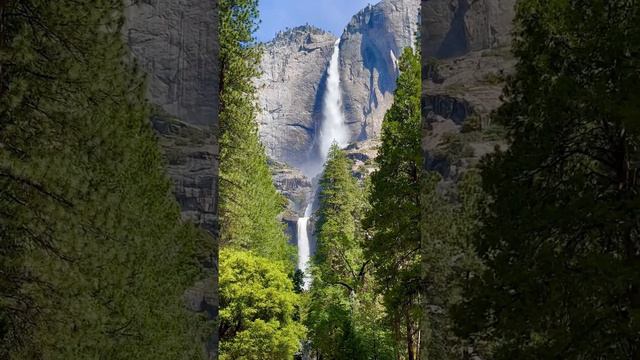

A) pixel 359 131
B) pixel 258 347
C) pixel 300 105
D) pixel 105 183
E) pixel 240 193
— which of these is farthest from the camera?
pixel 300 105

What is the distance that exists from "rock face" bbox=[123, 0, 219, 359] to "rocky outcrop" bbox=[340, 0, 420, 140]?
114m

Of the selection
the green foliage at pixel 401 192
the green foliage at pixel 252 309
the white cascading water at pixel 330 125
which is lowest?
the green foliage at pixel 252 309

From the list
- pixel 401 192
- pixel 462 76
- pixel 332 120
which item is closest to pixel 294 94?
pixel 332 120

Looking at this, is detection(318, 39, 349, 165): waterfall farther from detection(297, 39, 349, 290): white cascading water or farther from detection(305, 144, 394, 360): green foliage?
detection(305, 144, 394, 360): green foliage

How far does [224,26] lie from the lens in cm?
1606

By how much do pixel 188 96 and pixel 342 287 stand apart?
16.0 m

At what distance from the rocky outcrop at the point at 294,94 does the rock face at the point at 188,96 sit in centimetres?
10381

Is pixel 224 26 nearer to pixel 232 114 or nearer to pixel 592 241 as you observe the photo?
pixel 232 114

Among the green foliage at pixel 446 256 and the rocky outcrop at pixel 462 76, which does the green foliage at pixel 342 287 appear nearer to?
the green foliage at pixel 446 256

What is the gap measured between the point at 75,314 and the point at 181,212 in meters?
4.18

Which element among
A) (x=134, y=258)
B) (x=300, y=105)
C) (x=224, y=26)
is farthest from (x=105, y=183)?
(x=300, y=105)

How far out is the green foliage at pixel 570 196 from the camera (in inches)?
229

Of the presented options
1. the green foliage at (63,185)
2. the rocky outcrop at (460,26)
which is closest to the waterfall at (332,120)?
the rocky outcrop at (460,26)

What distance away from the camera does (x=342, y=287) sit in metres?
25.2
